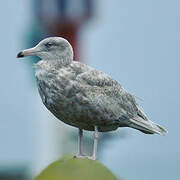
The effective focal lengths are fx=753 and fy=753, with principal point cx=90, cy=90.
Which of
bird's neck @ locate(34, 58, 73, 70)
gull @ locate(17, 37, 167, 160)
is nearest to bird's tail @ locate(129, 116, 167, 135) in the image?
gull @ locate(17, 37, 167, 160)

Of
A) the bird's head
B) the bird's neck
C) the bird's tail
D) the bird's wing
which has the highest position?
the bird's head

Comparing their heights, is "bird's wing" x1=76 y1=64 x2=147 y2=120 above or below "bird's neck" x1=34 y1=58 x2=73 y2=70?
below

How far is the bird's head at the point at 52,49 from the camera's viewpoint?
2578 mm

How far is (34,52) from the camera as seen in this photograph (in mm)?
2574

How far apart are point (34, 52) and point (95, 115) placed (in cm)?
30

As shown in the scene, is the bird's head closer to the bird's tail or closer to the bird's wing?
the bird's wing

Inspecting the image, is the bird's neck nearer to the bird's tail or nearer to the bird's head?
the bird's head

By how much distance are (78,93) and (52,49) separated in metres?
0.18

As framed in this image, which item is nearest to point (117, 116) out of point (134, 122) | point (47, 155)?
point (134, 122)

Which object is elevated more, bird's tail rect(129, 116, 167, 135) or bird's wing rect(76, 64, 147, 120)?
bird's wing rect(76, 64, 147, 120)

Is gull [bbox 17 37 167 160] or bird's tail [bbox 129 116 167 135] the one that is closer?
gull [bbox 17 37 167 160]

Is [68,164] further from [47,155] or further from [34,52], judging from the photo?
[47,155]

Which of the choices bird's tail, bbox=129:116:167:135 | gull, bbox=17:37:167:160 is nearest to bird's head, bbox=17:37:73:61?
gull, bbox=17:37:167:160

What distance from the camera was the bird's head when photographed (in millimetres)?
2578
